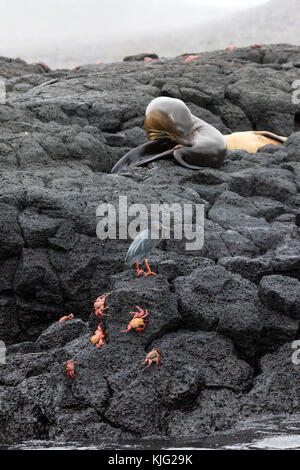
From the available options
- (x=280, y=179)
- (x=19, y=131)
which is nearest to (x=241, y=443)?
(x=280, y=179)

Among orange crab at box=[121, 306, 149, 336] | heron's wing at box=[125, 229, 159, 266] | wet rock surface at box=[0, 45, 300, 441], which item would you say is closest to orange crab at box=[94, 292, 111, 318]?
wet rock surface at box=[0, 45, 300, 441]

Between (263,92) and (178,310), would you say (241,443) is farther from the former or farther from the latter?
(263,92)

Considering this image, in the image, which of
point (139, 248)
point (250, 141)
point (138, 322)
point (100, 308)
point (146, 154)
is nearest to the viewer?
point (138, 322)

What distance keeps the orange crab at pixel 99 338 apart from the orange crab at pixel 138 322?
0.13 metres

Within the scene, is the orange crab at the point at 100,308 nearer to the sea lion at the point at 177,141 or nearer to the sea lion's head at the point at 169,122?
the sea lion at the point at 177,141

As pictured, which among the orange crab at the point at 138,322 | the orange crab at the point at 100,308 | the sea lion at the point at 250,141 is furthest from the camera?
the sea lion at the point at 250,141

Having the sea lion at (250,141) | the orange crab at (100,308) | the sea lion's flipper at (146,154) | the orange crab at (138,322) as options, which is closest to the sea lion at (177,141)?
the sea lion's flipper at (146,154)

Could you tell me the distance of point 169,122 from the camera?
9125 mm

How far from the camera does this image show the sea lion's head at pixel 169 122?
909cm

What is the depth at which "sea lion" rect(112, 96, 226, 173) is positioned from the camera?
8.60 m

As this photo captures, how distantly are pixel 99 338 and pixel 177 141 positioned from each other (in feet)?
17.4

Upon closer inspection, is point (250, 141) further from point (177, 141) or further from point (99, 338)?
point (99, 338)

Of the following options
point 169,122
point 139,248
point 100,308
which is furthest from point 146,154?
point 100,308

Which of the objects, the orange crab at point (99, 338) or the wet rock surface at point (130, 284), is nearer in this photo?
the wet rock surface at point (130, 284)
